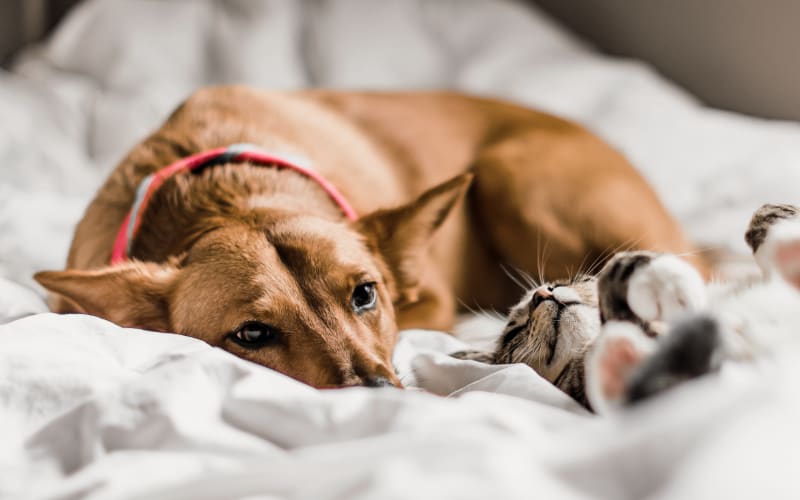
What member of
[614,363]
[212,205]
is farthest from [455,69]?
[614,363]

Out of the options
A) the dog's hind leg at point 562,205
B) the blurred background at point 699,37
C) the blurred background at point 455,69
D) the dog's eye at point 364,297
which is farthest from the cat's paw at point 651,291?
the blurred background at point 699,37

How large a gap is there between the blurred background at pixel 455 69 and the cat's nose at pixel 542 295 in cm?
85

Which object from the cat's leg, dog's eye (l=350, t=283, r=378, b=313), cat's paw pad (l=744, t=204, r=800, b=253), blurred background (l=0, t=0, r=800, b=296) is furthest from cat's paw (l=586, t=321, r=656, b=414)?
blurred background (l=0, t=0, r=800, b=296)

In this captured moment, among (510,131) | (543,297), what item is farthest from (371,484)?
(510,131)

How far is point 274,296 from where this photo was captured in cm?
139

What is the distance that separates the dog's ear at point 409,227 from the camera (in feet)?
5.56

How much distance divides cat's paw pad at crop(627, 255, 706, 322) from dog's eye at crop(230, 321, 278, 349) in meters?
0.64

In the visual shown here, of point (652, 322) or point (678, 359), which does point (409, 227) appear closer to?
point (652, 322)

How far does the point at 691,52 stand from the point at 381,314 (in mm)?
2048

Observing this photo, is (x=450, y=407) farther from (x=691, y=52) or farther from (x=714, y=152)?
(x=691, y=52)

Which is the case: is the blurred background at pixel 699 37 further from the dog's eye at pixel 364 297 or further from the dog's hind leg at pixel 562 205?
the dog's eye at pixel 364 297

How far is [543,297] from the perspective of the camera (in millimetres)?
1453

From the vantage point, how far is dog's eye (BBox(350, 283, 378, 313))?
4.98 ft

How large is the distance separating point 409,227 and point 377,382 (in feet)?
1.86
